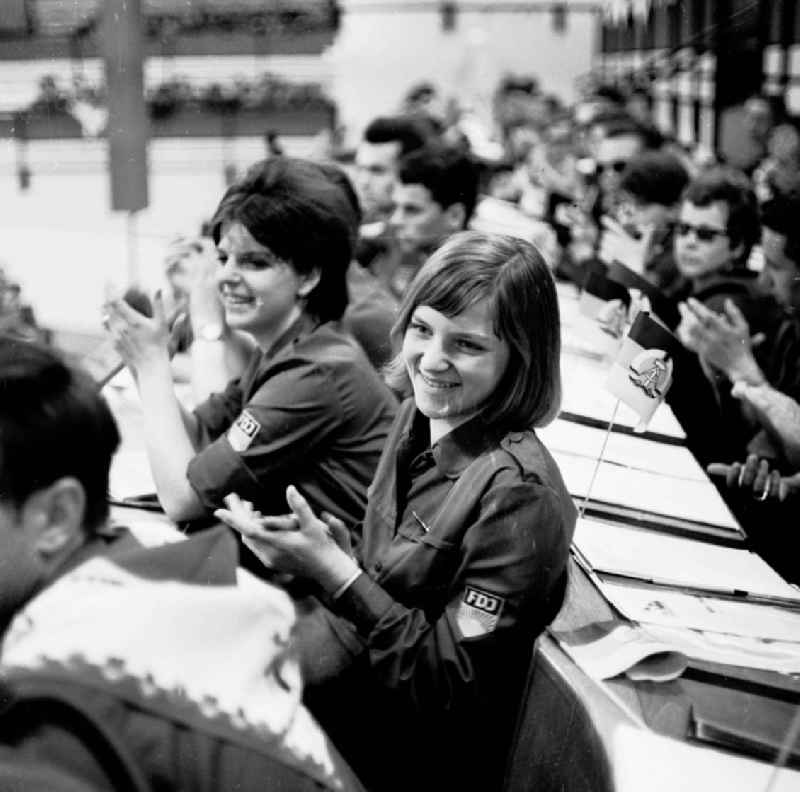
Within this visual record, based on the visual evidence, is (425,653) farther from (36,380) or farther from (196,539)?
(36,380)

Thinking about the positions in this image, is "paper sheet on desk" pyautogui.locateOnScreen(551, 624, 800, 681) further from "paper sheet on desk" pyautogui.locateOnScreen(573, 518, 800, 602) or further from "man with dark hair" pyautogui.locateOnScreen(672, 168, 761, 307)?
"man with dark hair" pyautogui.locateOnScreen(672, 168, 761, 307)

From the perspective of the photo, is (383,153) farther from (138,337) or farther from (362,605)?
(362,605)

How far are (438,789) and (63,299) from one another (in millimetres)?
1057

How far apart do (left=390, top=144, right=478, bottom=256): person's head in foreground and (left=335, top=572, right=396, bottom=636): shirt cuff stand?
1.46 meters

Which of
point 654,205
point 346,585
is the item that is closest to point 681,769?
point 346,585

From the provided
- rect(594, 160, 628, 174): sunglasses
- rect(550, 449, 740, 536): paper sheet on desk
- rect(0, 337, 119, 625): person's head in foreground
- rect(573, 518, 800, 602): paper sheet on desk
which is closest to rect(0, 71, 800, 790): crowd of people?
rect(0, 337, 119, 625): person's head in foreground

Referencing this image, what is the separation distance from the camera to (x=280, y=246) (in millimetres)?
1413

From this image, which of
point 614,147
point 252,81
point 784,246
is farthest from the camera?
point 252,81

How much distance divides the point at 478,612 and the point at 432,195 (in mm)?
1530

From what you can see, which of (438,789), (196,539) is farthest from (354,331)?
(196,539)

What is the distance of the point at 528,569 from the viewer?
1057 millimetres

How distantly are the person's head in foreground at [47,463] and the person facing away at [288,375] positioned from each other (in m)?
0.71

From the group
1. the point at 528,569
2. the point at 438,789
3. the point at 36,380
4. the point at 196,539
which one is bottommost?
the point at 438,789

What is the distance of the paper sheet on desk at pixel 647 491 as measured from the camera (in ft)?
4.65
